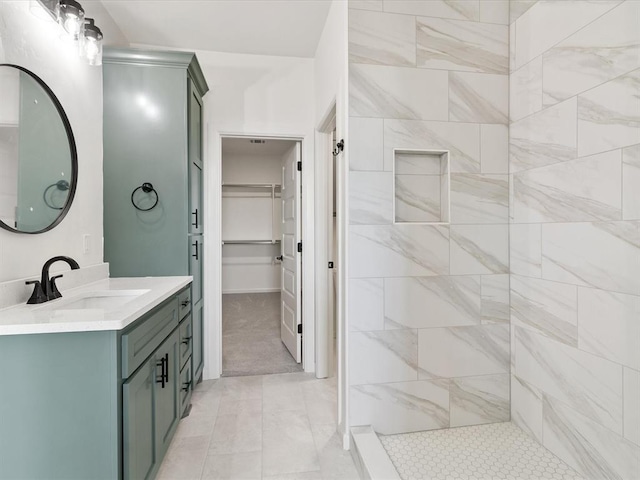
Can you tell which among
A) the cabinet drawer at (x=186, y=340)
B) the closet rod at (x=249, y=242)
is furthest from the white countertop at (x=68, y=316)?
the closet rod at (x=249, y=242)

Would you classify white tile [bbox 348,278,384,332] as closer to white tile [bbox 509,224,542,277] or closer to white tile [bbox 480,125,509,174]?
white tile [bbox 509,224,542,277]

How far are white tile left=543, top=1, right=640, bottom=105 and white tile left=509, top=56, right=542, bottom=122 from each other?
0.05 m

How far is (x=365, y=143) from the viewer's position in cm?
183

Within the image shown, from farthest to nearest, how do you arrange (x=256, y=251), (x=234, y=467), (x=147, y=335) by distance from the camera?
(x=256, y=251) → (x=234, y=467) → (x=147, y=335)

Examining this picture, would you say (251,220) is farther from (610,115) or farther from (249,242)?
(610,115)

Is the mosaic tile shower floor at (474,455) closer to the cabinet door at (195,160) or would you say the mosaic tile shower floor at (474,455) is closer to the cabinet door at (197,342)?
the cabinet door at (197,342)

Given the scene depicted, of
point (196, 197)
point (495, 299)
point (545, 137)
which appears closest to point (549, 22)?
point (545, 137)

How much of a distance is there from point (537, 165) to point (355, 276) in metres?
1.09

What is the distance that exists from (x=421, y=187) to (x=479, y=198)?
33 centimetres

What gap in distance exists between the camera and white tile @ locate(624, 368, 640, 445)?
1.29m

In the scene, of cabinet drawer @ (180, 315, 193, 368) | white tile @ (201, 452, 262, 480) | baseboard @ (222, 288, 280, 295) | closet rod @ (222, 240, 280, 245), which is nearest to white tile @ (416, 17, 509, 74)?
cabinet drawer @ (180, 315, 193, 368)

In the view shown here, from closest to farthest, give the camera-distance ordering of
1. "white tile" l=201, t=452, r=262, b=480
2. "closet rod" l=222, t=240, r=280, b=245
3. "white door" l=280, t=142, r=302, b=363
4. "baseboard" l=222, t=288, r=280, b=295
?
1. "white tile" l=201, t=452, r=262, b=480
2. "white door" l=280, t=142, r=302, b=363
3. "closet rod" l=222, t=240, r=280, b=245
4. "baseboard" l=222, t=288, r=280, b=295

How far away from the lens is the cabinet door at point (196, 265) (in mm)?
2473

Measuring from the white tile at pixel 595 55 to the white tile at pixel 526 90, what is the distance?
0.05 m
